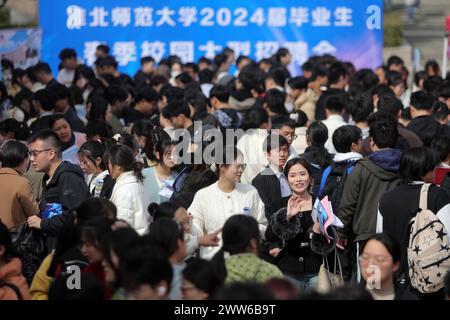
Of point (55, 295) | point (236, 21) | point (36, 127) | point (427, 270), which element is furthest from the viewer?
point (236, 21)

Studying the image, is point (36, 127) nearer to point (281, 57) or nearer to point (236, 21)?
point (281, 57)

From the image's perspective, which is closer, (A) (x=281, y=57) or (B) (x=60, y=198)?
(B) (x=60, y=198)

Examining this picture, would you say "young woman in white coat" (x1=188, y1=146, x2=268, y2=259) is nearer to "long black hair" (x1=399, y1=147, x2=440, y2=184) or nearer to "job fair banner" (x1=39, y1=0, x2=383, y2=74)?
"long black hair" (x1=399, y1=147, x2=440, y2=184)

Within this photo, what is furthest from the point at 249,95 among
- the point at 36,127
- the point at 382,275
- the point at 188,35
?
the point at 382,275

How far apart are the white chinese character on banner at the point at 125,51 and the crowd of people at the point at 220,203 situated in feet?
21.0

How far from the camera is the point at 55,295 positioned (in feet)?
17.3

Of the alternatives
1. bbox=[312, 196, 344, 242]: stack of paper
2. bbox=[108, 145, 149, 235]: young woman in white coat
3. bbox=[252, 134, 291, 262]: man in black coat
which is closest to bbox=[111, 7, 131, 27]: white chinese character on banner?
bbox=[252, 134, 291, 262]: man in black coat

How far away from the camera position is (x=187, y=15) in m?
17.4

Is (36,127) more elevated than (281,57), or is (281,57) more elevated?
(281,57)

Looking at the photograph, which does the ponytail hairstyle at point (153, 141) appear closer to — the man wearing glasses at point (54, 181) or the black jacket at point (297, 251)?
the man wearing glasses at point (54, 181)

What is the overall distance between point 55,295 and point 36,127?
5.01 metres

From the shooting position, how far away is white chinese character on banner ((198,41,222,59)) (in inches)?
690

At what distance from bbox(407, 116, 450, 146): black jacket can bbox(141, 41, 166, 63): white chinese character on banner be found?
8.52m

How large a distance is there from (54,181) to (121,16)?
10211mm
